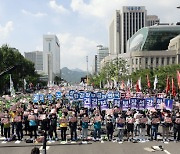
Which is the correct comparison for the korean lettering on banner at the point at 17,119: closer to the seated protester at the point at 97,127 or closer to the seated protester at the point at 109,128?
the seated protester at the point at 97,127

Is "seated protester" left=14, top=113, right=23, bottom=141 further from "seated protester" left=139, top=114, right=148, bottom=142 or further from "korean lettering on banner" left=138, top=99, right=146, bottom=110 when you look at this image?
"korean lettering on banner" left=138, top=99, right=146, bottom=110

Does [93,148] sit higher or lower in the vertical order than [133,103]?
lower

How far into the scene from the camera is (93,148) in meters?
17.9

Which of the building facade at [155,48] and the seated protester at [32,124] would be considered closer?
the seated protester at [32,124]

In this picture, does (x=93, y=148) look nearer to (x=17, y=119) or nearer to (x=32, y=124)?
(x=32, y=124)

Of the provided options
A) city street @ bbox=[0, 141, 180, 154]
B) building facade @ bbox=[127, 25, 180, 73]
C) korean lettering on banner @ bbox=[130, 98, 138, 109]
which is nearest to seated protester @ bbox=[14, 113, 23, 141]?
city street @ bbox=[0, 141, 180, 154]

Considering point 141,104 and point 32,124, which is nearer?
point 32,124

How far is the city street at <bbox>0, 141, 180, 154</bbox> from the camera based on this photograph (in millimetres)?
17031

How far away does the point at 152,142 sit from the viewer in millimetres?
19578

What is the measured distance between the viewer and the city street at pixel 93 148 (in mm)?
17031

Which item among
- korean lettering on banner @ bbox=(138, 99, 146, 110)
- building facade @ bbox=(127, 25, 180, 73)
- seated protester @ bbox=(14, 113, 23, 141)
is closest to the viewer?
seated protester @ bbox=(14, 113, 23, 141)

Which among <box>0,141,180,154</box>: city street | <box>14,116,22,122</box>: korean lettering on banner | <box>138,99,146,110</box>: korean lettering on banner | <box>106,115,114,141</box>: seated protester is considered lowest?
<box>0,141,180,154</box>: city street

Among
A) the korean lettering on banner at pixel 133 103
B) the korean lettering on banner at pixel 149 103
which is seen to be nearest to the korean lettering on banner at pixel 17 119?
the korean lettering on banner at pixel 133 103

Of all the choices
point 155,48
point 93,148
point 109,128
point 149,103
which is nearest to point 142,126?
point 109,128
